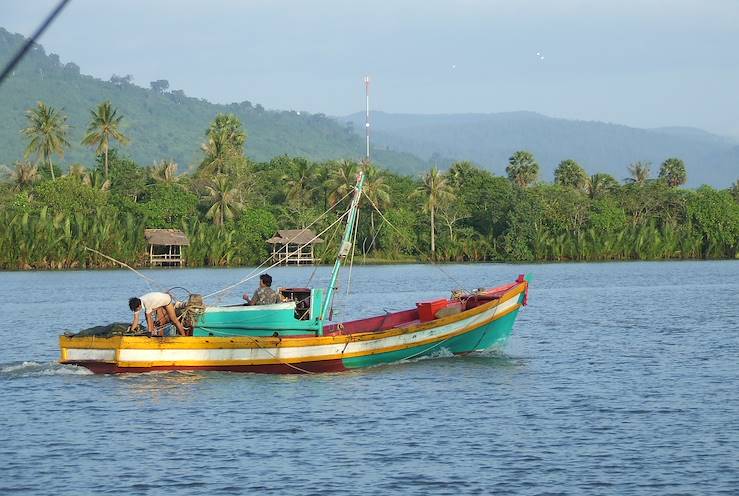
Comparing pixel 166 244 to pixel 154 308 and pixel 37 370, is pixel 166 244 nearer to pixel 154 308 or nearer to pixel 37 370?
pixel 37 370

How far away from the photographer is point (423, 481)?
58.4 feet

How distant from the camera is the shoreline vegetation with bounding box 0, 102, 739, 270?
104000 millimetres

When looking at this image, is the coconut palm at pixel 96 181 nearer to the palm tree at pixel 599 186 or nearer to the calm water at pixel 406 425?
the palm tree at pixel 599 186

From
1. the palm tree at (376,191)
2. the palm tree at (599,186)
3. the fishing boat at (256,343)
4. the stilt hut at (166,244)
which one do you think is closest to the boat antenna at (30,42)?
the fishing boat at (256,343)

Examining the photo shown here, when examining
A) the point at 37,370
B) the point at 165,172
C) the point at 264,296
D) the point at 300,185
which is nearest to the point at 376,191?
the point at 300,185

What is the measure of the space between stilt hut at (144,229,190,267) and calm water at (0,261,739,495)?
2421 inches

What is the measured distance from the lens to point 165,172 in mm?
115750

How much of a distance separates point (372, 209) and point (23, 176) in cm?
3389

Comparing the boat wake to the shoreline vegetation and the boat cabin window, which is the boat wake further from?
the shoreline vegetation

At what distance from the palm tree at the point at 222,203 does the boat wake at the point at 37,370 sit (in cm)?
7740

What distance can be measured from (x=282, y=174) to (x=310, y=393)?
101 m

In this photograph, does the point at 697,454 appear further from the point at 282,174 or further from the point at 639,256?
the point at 282,174

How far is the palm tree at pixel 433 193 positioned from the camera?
369 ft

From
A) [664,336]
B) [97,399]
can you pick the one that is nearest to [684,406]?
[97,399]
